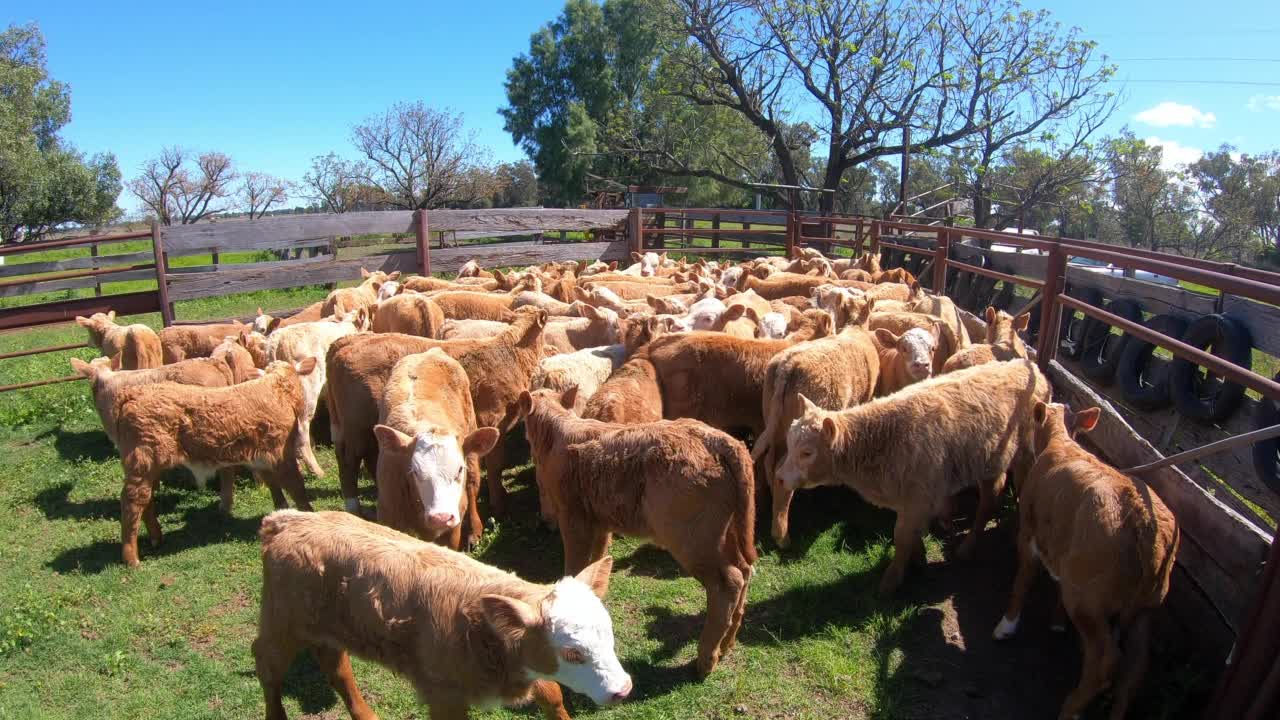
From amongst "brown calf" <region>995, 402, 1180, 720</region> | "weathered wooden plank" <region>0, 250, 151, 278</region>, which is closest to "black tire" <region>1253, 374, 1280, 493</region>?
"brown calf" <region>995, 402, 1180, 720</region>

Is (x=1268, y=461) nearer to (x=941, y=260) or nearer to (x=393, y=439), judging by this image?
(x=393, y=439)

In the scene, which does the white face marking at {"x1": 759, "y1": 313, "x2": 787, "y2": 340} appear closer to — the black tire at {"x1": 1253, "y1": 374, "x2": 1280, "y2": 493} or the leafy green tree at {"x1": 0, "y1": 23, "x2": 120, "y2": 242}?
the black tire at {"x1": 1253, "y1": 374, "x2": 1280, "y2": 493}

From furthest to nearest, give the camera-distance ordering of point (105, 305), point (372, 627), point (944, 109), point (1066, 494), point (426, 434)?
point (944, 109) < point (105, 305) < point (426, 434) < point (1066, 494) < point (372, 627)

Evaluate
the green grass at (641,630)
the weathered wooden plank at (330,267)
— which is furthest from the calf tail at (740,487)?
the weathered wooden plank at (330,267)

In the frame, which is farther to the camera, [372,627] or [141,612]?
[141,612]

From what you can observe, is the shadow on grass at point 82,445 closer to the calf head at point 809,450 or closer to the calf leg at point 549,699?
the calf leg at point 549,699

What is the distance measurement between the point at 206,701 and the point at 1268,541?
216 inches

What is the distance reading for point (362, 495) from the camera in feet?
22.2

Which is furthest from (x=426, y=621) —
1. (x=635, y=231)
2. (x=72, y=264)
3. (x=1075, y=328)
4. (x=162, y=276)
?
(x=72, y=264)

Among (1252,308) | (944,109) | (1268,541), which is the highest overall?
(944,109)

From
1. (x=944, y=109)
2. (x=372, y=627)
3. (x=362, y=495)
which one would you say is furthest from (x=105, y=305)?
(x=944, y=109)

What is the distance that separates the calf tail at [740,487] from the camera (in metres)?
4.20

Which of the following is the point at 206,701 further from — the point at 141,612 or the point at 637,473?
the point at 637,473

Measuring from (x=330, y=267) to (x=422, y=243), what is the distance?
159 centimetres
